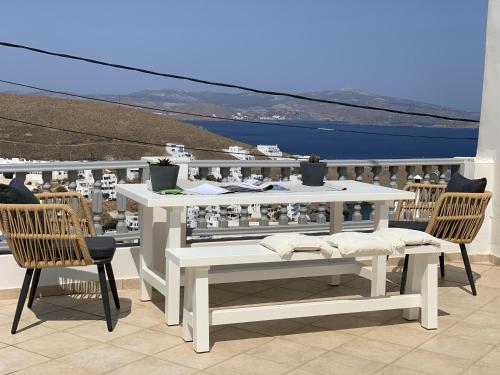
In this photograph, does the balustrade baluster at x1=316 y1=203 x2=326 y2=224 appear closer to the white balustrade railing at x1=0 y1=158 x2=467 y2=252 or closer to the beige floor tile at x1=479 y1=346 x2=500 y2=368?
the white balustrade railing at x1=0 y1=158 x2=467 y2=252

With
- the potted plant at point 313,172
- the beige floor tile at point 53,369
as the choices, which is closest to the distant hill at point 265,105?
the potted plant at point 313,172

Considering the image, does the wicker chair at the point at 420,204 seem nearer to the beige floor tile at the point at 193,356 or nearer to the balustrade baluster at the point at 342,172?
the balustrade baluster at the point at 342,172

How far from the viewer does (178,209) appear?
3.91 metres

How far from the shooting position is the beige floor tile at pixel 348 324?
12.6 ft

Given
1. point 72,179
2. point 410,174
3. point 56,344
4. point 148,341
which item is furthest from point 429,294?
point 72,179

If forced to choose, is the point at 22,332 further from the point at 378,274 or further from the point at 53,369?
the point at 378,274

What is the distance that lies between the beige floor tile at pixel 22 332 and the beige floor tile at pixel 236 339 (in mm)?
946

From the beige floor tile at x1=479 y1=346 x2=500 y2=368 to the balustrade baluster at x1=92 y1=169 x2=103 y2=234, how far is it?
2.76m

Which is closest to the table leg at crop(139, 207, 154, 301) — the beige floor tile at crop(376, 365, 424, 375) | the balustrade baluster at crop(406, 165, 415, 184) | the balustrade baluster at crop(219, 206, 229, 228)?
the balustrade baluster at crop(219, 206, 229, 228)

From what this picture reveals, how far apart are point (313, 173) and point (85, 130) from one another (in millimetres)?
24989

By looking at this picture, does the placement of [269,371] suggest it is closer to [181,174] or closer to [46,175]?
[181,174]

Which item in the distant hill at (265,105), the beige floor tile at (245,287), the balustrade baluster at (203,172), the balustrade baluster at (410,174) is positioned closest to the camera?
the beige floor tile at (245,287)

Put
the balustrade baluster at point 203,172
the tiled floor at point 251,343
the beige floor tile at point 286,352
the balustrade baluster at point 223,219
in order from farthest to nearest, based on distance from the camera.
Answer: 1. the balustrade baluster at point 223,219
2. the balustrade baluster at point 203,172
3. the beige floor tile at point 286,352
4. the tiled floor at point 251,343

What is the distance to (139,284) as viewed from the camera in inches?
183
